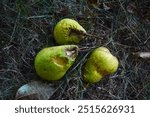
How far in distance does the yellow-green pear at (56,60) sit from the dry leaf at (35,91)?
0.07 metres

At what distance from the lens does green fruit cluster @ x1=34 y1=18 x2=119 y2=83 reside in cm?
231

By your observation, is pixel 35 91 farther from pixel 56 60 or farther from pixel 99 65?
pixel 99 65

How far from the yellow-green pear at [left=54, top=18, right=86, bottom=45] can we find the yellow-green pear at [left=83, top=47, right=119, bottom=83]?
13 cm

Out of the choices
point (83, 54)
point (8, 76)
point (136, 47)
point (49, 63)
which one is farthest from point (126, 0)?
point (8, 76)

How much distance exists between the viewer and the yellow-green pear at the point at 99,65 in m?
2.37

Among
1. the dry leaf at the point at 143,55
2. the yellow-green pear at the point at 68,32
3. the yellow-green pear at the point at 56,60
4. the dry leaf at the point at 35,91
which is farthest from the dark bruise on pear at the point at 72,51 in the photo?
the dry leaf at the point at 143,55

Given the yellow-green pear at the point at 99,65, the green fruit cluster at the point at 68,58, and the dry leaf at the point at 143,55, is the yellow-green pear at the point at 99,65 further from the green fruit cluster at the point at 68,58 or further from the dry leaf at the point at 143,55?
the dry leaf at the point at 143,55

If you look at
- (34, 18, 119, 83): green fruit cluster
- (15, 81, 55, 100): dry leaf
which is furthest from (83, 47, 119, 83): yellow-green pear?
(15, 81, 55, 100): dry leaf

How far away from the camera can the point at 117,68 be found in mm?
2502

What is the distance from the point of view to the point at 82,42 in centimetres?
254

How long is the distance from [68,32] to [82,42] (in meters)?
0.14

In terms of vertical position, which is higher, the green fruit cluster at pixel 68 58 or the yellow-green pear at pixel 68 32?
the yellow-green pear at pixel 68 32

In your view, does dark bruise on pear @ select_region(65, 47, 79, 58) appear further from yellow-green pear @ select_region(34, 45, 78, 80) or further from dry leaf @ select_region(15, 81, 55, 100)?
dry leaf @ select_region(15, 81, 55, 100)

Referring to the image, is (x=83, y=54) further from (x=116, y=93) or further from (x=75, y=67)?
(x=116, y=93)
